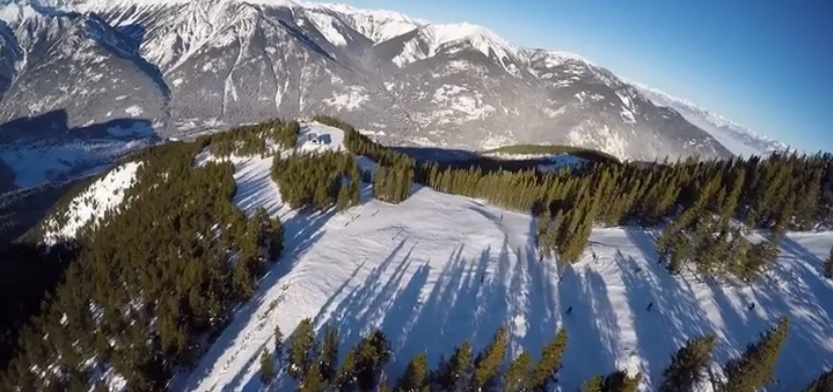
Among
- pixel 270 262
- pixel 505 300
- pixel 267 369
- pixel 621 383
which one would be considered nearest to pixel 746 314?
pixel 505 300

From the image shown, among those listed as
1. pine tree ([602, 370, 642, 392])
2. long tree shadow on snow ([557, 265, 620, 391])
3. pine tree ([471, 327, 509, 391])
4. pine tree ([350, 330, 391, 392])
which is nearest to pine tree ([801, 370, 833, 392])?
pine tree ([602, 370, 642, 392])

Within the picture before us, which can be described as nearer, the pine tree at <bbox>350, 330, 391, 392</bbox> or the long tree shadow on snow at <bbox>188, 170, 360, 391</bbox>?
the pine tree at <bbox>350, 330, 391, 392</bbox>

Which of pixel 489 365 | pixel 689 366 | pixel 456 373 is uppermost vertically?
pixel 689 366

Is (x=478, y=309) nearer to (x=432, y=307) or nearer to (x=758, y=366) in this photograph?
(x=432, y=307)

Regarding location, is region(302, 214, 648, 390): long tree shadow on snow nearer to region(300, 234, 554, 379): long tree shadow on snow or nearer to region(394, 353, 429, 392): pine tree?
region(300, 234, 554, 379): long tree shadow on snow

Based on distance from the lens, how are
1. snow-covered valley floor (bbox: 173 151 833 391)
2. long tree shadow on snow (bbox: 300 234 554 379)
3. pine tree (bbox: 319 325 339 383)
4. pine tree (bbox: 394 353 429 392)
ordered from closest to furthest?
pine tree (bbox: 394 353 429 392) < pine tree (bbox: 319 325 339 383) < long tree shadow on snow (bbox: 300 234 554 379) < snow-covered valley floor (bbox: 173 151 833 391)

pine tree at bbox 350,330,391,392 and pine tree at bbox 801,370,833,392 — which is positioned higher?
pine tree at bbox 801,370,833,392
